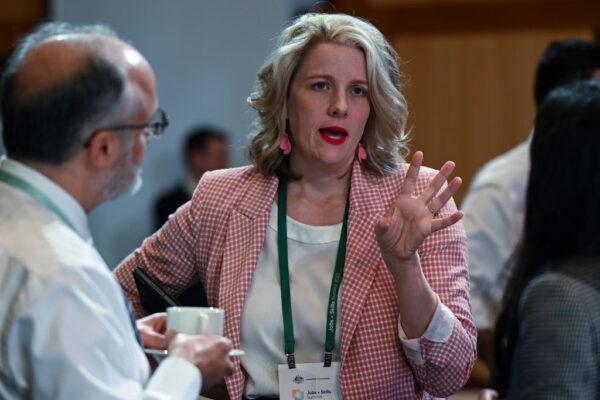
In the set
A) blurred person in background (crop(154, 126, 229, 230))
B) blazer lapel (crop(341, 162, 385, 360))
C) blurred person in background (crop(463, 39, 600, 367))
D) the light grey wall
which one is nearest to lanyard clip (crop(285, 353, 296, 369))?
blazer lapel (crop(341, 162, 385, 360))

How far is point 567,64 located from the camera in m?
3.96

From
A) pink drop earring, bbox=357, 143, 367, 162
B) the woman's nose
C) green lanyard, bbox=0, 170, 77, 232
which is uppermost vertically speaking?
the woman's nose

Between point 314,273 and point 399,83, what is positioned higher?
point 399,83

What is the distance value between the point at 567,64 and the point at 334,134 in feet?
4.94

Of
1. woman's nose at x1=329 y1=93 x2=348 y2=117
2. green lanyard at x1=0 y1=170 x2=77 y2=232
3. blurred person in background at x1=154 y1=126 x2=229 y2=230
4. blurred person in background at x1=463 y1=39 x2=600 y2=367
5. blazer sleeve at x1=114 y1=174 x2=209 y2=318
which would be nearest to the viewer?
green lanyard at x1=0 y1=170 x2=77 y2=232

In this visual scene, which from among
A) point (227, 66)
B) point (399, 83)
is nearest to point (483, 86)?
point (227, 66)

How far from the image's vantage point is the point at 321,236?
9.02ft

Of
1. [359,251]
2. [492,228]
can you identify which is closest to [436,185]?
[359,251]

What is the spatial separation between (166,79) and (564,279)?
17.9 ft

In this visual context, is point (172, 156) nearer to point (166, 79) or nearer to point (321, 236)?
point (166, 79)

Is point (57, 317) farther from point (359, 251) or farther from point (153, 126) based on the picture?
point (359, 251)

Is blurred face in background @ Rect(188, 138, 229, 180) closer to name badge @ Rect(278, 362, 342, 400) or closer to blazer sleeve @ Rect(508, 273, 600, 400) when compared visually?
name badge @ Rect(278, 362, 342, 400)

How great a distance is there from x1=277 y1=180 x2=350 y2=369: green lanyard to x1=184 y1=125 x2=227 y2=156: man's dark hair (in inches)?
160

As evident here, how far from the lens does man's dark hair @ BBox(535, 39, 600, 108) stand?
3965 millimetres
